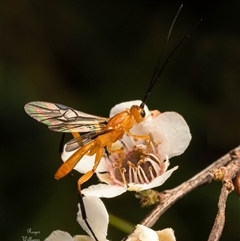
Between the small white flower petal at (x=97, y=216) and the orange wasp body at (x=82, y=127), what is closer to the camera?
the small white flower petal at (x=97, y=216)

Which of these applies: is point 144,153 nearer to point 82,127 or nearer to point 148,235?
point 82,127

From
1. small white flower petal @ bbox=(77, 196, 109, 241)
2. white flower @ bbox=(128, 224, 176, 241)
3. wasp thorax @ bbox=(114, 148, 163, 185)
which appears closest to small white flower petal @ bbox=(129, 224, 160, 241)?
white flower @ bbox=(128, 224, 176, 241)

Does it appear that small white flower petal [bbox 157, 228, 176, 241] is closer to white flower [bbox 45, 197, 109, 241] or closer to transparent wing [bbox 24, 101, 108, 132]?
white flower [bbox 45, 197, 109, 241]

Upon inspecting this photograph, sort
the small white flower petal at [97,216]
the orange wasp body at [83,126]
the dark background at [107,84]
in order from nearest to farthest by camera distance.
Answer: the small white flower petal at [97,216]
the orange wasp body at [83,126]
the dark background at [107,84]

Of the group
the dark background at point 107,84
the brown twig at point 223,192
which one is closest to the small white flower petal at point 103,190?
the brown twig at point 223,192

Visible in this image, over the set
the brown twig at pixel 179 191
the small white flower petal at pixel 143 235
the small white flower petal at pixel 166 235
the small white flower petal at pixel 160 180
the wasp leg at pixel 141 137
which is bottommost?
the small white flower petal at pixel 166 235

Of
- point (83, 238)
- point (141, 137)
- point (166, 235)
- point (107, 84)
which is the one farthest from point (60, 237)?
point (107, 84)

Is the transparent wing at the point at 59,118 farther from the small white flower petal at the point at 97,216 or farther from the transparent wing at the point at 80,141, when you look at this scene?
the small white flower petal at the point at 97,216

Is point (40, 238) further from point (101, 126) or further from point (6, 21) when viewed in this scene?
point (6, 21)
